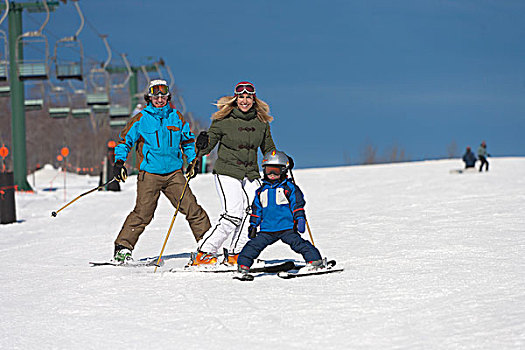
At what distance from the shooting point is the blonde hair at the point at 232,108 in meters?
6.20

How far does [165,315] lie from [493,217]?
7.11 meters

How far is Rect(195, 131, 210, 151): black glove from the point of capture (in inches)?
240

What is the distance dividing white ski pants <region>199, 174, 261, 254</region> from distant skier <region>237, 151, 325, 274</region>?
51 centimetres

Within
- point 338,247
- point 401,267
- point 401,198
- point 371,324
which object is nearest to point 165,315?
point 371,324

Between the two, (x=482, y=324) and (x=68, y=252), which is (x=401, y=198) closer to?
(x=68, y=252)

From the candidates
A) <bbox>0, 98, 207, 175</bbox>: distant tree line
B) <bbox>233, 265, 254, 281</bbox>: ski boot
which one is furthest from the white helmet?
<bbox>0, 98, 207, 175</bbox>: distant tree line

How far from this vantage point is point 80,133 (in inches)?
2776

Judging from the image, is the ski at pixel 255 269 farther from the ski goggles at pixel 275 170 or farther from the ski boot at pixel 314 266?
the ski goggles at pixel 275 170

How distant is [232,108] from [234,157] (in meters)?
0.49

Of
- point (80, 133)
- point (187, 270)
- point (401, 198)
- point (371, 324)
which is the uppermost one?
point (371, 324)

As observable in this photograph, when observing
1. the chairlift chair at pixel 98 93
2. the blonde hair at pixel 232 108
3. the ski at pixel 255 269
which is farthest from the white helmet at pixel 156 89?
the chairlift chair at pixel 98 93

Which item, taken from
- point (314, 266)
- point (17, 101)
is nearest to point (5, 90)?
point (17, 101)

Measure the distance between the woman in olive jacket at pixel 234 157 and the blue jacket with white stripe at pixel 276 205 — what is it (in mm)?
547

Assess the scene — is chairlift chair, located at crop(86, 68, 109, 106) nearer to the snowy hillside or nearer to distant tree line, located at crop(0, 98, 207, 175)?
the snowy hillside
